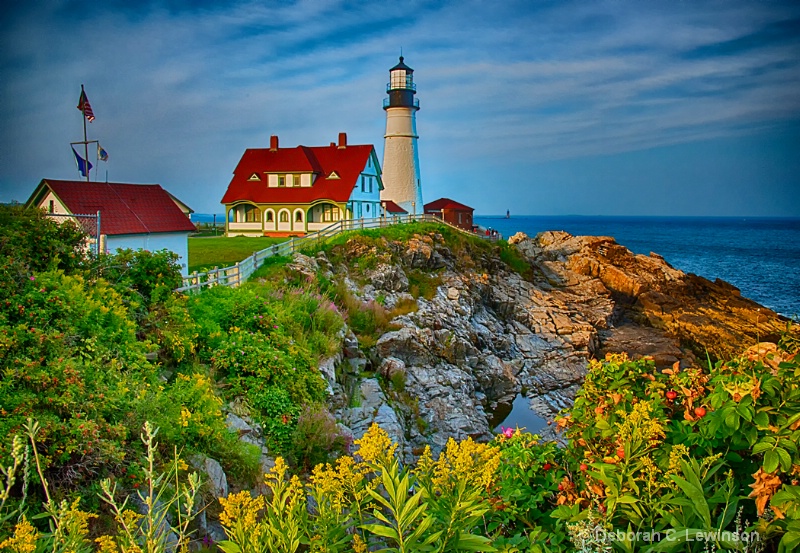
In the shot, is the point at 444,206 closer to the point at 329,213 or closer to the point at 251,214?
the point at 329,213

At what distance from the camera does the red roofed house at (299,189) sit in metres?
43.5

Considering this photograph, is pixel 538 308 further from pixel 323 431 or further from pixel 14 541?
pixel 14 541

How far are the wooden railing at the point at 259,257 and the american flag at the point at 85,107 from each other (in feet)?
25.7

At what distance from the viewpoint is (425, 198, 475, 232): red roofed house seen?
58.1 metres

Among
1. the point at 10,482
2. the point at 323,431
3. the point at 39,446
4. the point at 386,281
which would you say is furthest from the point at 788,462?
the point at 386,281

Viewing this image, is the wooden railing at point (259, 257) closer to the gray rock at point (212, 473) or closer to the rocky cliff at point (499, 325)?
the rocky cliff at point (499, 325)

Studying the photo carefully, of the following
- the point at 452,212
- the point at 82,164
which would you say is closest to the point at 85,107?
the point at 82,164

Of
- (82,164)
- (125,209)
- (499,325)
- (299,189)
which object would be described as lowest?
(499,325)

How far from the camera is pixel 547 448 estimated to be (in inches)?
236

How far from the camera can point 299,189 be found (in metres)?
44.3

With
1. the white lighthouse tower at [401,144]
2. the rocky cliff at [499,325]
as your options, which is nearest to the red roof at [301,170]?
the white lighthouse tower at [401,144]

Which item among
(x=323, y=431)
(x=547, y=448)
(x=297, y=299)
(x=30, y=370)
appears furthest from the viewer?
(x=297, y=299)

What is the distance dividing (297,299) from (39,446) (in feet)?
37.9

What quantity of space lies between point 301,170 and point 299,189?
57.1 inches
